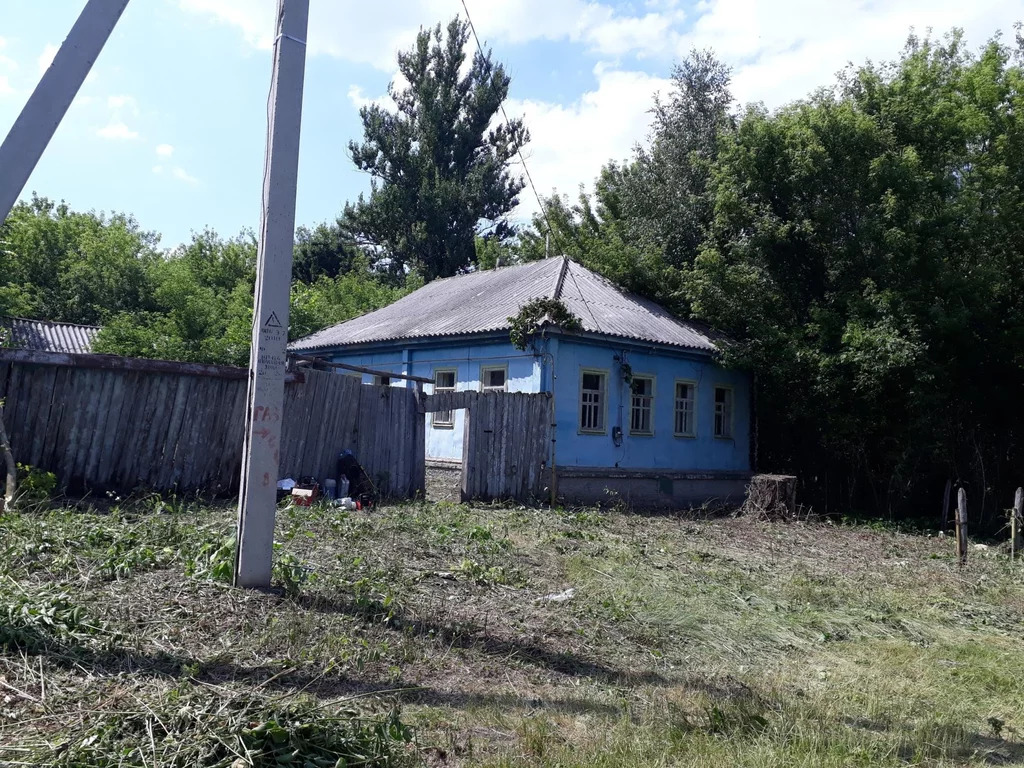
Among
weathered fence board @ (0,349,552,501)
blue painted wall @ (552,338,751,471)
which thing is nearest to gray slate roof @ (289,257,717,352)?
blue painted wall @ (552,338,751,471)

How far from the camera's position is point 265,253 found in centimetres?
640

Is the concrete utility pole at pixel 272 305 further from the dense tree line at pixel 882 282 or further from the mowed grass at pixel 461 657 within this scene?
the dense tree line at pixel 882 282

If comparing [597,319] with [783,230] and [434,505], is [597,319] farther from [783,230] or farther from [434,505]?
[434,505]

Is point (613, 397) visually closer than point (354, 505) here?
No

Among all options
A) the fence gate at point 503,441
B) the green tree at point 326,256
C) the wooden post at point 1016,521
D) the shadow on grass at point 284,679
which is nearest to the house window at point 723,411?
the fence gate at point 503,441

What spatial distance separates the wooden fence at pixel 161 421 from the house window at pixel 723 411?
9173 millimetres

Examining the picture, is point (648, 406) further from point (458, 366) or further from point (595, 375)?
point (458, 366)

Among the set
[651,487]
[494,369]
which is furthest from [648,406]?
[494,369]

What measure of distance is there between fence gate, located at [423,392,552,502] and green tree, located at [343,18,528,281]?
23771 millimetres

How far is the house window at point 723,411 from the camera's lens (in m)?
20.6

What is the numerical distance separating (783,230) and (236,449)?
11907 mm

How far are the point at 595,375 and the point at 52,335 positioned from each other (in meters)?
19.3

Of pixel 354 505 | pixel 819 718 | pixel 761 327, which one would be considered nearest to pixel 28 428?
pixel 354 505

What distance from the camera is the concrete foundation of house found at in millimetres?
16594
